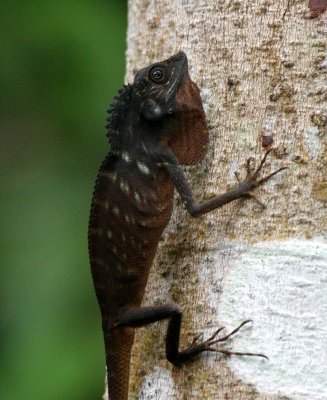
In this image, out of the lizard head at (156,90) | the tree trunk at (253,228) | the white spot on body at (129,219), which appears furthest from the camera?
the white spot on body at (129,219)

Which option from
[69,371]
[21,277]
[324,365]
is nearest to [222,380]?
[324,365]

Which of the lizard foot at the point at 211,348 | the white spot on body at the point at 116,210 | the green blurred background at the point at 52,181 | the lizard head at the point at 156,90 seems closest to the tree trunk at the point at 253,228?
the lizard foot at the point at 211,348

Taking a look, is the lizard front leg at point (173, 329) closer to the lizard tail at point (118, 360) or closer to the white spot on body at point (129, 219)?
the lizard tail at point (118, 360)

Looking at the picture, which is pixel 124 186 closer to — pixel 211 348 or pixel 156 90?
pixel 156 90

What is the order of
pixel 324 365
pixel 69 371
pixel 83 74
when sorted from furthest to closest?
pixel 83 74 < pixel 69 371 < pixel 324 365

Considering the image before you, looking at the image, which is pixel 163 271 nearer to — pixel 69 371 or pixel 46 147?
pixel 69 371

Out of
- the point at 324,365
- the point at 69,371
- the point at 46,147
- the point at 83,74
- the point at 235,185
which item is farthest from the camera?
the point at 46,147

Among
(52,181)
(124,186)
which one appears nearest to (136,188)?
(124,186)
